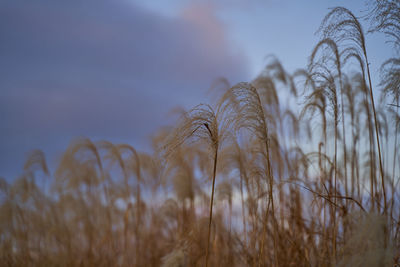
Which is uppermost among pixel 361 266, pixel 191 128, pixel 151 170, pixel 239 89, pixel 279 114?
pixel 279 114

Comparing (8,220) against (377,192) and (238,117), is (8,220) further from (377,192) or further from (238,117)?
(377,192)

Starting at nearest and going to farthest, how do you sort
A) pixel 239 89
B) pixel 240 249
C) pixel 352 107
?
pixel 239 89, pixel 240 249, pixel 352 107

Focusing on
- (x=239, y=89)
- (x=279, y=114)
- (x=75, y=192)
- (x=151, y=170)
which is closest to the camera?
(x=239, y=89)

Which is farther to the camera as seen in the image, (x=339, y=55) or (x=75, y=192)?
(x=75, y=192)

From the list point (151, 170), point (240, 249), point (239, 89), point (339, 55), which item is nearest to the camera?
point (239, 89)

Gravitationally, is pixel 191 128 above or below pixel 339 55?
below

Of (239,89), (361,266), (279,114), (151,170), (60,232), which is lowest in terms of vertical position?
(361,266)

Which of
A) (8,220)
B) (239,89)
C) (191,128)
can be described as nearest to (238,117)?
(239,89)

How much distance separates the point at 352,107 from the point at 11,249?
17.7ft

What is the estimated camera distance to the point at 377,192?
10.1ft

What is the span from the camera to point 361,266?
6.31 feet

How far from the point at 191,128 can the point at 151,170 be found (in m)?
3.81

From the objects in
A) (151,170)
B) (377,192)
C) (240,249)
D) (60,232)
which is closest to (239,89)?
(377,192)

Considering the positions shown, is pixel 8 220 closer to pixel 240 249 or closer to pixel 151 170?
pixel 151 170
